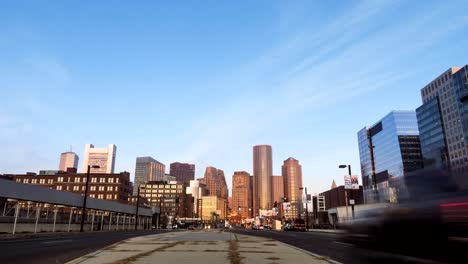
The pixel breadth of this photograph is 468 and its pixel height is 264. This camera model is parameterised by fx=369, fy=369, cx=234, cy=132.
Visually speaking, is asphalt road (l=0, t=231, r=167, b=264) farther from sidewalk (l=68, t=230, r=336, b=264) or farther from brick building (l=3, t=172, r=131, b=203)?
brick building (l=3, t=172, r=131, b=203)

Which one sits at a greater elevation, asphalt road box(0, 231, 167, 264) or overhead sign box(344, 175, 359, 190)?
overhead sign box(344, 175, 359, 190)

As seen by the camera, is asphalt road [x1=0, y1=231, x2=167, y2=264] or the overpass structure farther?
the overpass structure

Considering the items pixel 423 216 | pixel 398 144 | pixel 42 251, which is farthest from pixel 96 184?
pixel 423 216

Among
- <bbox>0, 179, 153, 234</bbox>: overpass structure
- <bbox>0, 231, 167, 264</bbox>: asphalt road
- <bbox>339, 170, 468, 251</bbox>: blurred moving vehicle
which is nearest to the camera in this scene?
<bbox>339, 170, 468, 251</bbox>: blurred moving vehicle

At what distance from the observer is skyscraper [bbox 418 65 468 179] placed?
142500 millimetres

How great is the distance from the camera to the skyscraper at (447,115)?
468 ft

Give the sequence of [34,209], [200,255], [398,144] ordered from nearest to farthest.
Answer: [200,255], [34,209], [398,144]

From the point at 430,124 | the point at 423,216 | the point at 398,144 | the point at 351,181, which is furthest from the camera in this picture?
the point at 398,144

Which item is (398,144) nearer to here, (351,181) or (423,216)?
(351,181)

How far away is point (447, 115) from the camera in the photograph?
155500 millimetres

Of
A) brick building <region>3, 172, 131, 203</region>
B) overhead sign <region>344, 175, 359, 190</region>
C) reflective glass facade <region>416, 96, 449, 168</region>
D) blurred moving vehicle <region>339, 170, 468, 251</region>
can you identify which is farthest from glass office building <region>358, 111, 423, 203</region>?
blurred moving vehicle <region>339, 170, 468, 251</region>

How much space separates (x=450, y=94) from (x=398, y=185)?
16803cm

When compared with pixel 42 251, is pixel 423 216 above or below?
above

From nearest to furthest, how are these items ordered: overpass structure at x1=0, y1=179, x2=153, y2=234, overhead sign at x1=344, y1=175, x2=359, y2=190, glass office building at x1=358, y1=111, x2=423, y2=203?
overpass structure at x1=0, y1=179, x2=153, y2=234 < overhead sign at x1=344, y1=175, x2=359, y2=190 < glass office building at x1=358, y1=111, x2=423, y2=203
